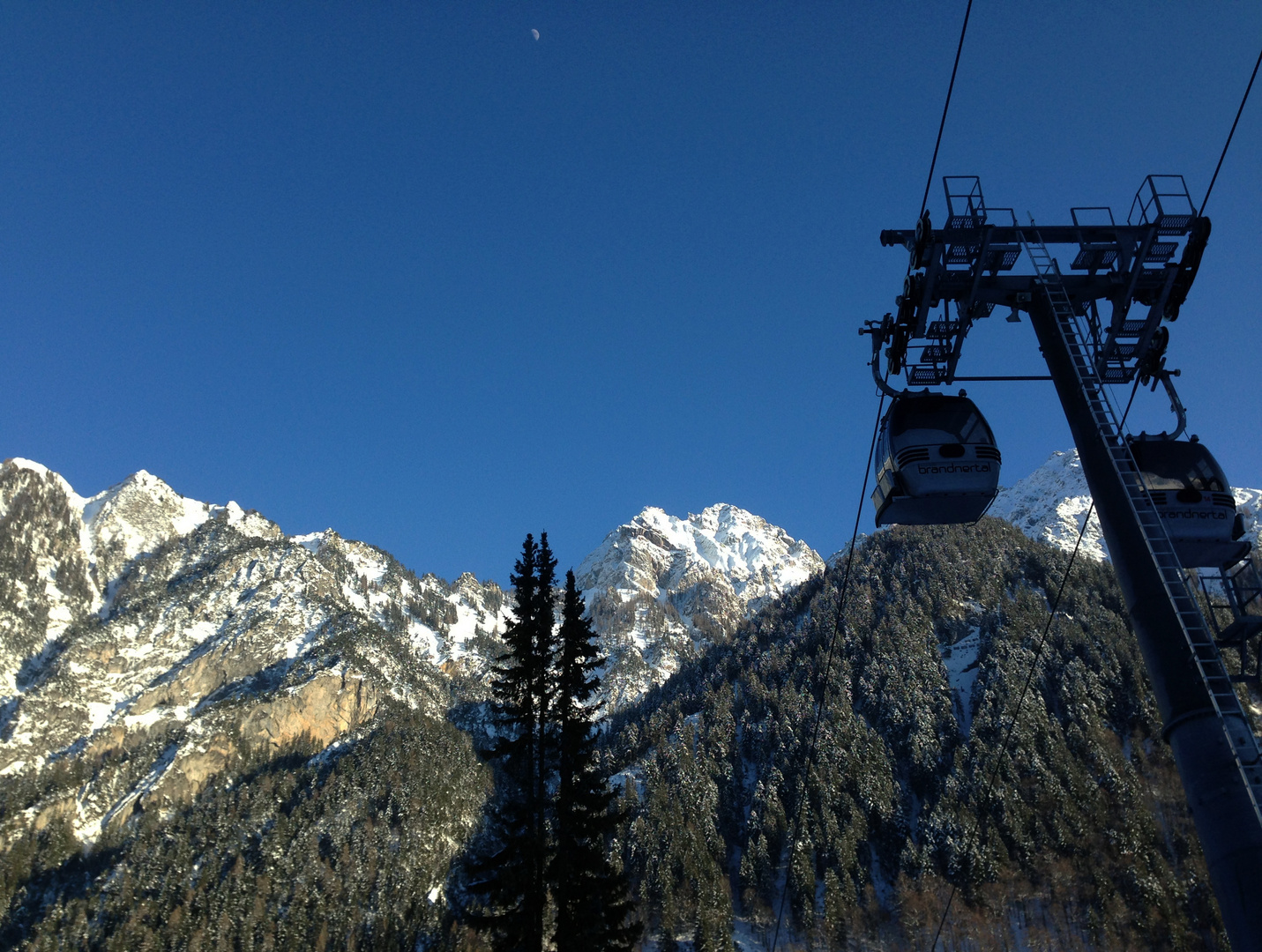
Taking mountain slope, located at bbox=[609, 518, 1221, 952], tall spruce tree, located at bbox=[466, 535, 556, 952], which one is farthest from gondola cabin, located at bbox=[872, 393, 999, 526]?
mountain slope, located at bbox=[609, 518, 1221, 952]

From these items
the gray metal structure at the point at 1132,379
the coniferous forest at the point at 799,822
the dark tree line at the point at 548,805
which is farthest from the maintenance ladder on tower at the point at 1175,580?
the coniferous forest at the point at 799,822

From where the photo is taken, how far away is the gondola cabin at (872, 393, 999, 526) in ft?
36.3

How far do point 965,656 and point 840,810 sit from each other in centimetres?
5686

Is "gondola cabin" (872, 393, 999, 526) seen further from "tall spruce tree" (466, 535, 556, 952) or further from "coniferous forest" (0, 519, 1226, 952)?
"coniferous forest" (0, 519, 1226, 952)

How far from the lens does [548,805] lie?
2370cm

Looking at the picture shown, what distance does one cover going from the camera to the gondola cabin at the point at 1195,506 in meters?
10.1

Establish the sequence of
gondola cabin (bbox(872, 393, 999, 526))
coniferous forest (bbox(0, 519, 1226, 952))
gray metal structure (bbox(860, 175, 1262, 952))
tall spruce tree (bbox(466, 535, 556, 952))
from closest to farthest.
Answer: gray metal structure (bbox(860, 175, 1262, 952)) → gondola cabin (bbox(872, 393, 999, 526)) → tall spruce tree (bbox(466, 535, 556, 952)) → coniferous forest (bbox(0, 519, 1226, 952))

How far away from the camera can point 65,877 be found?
542 ft

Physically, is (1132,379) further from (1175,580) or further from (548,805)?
(548,805)

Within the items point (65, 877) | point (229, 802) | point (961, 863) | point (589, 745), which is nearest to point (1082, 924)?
point (961, 863)

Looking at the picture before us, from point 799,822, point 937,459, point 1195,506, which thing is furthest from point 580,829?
point 799,822

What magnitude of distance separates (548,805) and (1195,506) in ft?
60.2

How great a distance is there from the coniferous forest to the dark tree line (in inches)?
2018

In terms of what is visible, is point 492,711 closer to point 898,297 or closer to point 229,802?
point 898,297
